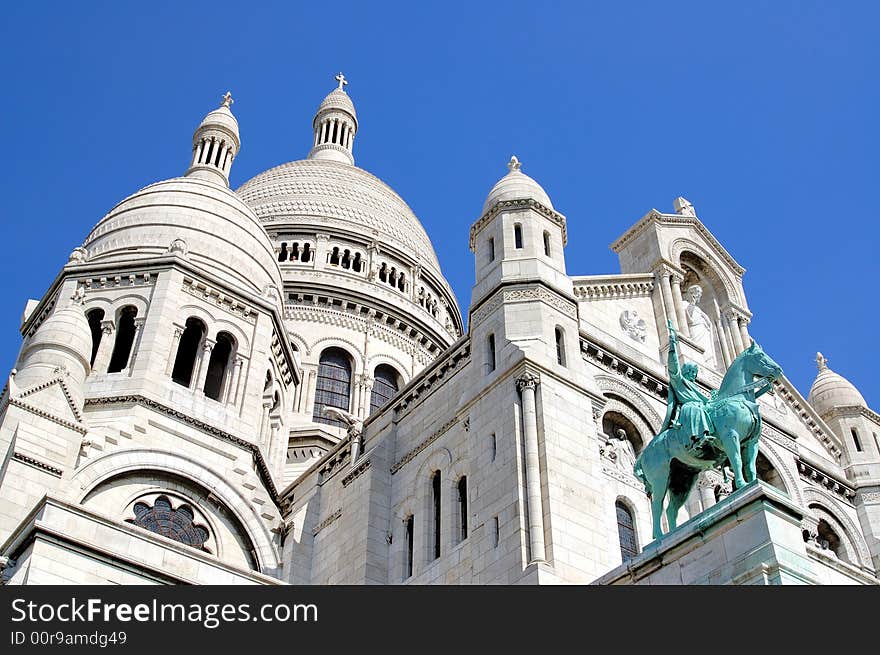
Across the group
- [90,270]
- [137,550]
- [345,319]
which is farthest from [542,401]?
[345,319]

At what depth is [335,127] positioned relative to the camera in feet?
235

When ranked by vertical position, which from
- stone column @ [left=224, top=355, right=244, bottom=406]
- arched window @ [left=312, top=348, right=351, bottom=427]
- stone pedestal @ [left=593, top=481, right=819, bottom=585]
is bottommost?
stone pedestal @ [left=593, top=481, right=819, bottom=585]

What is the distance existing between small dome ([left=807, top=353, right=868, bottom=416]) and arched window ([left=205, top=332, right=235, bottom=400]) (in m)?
20.9

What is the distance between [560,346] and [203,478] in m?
11.0

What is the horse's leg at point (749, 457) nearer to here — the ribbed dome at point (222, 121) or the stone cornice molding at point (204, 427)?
the stone cornice molding at point (204, 427)

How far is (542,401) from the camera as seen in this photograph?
24688 millimetres

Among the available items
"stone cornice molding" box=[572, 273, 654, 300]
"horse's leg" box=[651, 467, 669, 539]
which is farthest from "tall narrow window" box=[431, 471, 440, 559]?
"horse's leg" box=[651, 467, 669, 539]

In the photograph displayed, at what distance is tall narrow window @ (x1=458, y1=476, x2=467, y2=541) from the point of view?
1006 inches

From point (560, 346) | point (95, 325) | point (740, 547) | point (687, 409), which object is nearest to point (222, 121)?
point (95, 325)

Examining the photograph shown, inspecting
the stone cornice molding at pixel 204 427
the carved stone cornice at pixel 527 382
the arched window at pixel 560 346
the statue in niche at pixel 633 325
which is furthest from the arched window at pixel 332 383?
the carved stone cornice at pixel 527 382

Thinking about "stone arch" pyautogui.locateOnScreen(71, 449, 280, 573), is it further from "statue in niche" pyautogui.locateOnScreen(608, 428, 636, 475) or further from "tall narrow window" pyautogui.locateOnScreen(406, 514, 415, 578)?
"statue in niche" pyautogui.locateOnScreen(608, 428, 636, 475)

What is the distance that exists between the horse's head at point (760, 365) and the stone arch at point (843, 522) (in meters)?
13.8

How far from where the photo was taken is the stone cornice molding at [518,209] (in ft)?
98.3
